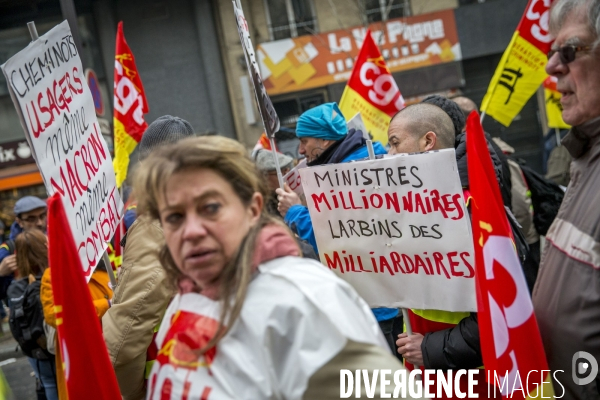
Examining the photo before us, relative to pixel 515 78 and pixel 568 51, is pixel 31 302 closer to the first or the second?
pixel 568 51

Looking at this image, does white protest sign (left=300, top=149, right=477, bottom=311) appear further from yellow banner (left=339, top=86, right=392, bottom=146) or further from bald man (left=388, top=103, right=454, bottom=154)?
yellow banner (left=339, top=86, right=392, bottom=146)

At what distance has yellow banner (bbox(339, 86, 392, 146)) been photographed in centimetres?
588

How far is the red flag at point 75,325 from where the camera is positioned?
6.77 ft

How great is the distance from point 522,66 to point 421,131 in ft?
10.7

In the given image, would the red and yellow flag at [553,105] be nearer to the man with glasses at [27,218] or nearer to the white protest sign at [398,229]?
the white protest sign at [398,229]

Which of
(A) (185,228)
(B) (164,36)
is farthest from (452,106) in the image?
(B) (164,36)

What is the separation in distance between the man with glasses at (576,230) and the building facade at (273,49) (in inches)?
603

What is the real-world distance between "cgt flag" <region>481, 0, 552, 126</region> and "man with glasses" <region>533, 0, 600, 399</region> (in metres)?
3.80

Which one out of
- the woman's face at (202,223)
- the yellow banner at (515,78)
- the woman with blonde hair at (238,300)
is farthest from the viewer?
the yellow banner at (515,78)

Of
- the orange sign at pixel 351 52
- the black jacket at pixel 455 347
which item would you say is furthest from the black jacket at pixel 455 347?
the orange sign at pixel 351 52

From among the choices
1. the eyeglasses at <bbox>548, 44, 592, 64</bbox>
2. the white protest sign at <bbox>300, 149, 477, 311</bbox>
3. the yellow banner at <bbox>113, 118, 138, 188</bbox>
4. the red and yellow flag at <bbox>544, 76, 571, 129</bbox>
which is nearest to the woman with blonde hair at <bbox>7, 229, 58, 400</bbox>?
the yellow banner at <bbox>113, 118, 138, 188</bbox>

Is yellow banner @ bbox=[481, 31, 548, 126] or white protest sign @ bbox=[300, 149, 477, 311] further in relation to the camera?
yellow banner @ bbox=[481, 31, 548, 126]

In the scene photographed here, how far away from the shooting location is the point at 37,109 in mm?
2998

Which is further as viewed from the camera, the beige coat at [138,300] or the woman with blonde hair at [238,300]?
the beige coat at [138,300]
